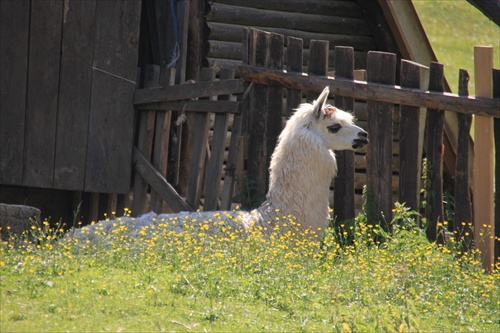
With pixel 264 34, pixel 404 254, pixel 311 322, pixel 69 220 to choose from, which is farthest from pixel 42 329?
pixel 69 220

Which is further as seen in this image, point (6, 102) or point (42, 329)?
point (6, 102)

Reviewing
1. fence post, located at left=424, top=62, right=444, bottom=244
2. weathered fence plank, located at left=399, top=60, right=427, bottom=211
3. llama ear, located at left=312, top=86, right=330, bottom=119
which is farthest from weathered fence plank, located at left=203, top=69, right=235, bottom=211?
fence post, located at left=424, top=62, right=444, bottom=244

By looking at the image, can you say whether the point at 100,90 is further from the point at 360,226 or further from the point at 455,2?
the point at 455,2

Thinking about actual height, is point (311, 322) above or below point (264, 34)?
below

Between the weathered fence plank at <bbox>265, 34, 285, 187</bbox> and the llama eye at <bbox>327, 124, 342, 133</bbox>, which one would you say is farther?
the weathered fence plank at <bbox>265, 34, 285, 187</bbox>

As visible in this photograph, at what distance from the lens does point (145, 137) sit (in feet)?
34.3

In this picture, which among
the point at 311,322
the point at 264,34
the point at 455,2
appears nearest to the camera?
the point at 311,322

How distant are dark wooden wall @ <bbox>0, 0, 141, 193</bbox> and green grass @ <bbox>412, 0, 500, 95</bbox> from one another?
Result: 757 inches

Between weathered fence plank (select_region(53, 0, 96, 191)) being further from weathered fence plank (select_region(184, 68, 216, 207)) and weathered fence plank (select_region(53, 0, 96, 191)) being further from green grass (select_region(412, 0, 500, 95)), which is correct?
green grass (select_region(412, 0, 500, 95))

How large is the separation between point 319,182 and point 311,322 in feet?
9.84

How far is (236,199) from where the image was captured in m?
9.27

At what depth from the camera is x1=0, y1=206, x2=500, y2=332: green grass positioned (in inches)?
219

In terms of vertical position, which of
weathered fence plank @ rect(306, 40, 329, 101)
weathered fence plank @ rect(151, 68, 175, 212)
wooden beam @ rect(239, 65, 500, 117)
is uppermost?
weathered fence plank @ rect(306, 40, 329, 101)

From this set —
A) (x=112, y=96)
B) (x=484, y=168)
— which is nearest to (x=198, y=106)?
(x=112, y=96)
